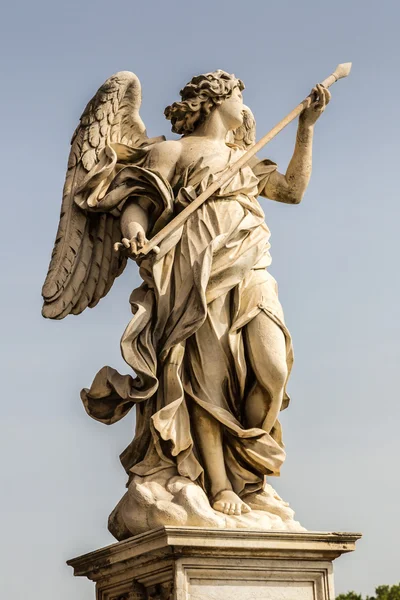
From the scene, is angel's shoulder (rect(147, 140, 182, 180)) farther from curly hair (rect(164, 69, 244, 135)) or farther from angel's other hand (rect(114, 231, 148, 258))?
angel's other hand (rect(114, 231, 148, 258))

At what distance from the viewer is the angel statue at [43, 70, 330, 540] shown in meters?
8.83

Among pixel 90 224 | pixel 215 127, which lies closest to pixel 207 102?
pixel 215 127

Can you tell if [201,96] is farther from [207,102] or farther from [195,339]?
[195,339]

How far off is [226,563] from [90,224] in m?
2.88

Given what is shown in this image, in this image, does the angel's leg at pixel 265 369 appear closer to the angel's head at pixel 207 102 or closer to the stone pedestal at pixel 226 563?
the stone pedestal at pixel 226 563

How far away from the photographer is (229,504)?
866 centimetres

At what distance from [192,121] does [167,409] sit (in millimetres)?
2311

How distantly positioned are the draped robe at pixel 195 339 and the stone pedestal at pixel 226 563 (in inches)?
24.5

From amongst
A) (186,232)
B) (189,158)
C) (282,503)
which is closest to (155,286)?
(186,232)

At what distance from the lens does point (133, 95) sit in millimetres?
10055

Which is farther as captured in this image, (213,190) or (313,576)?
(213,190)

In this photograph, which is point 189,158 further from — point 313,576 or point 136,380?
point 313,576

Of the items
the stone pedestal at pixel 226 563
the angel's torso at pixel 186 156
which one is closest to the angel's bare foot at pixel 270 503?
the stone pedestal at pixel 226 563

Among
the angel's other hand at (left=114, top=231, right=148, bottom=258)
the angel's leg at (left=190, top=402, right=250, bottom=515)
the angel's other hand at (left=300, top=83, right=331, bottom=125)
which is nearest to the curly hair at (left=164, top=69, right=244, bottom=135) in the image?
the angel's other hand at (left=300, top=83, right=331, bottom=125)
